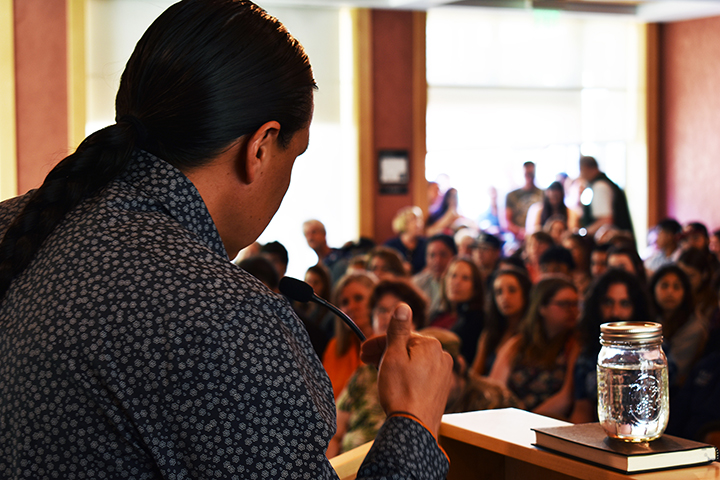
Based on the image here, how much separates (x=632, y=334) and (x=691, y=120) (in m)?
8.70

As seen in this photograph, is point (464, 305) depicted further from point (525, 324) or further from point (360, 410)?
point (360, 410)

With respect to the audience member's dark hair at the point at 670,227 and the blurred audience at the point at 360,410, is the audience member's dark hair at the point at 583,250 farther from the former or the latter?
the blurred audience at the point at 360,410

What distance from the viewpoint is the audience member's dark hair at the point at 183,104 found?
866mm

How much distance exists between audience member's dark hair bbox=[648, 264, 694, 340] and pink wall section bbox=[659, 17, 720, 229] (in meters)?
4.98

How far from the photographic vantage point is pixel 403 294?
353 centimetres

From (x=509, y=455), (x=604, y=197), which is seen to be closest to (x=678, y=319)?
(x=509, y=455)

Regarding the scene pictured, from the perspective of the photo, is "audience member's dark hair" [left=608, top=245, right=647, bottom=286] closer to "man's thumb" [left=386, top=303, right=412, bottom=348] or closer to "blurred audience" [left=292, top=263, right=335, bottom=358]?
"blurred audience" [left=292, top=263, right=335, bottom=358]

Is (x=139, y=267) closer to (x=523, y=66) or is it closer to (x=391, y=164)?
(x=391, y=164)

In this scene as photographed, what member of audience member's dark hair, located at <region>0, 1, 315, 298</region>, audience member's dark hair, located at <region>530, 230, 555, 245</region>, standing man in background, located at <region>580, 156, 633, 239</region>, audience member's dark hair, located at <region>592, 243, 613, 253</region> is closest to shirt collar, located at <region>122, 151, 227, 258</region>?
audience member's dark hair, located at <region>0, 1, 315, 298</region>

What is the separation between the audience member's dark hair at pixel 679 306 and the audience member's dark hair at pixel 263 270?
179 centimetres

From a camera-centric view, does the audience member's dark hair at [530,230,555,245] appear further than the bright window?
No

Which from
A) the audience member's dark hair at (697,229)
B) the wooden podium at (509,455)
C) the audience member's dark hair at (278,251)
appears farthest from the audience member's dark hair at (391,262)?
the wooden podium at (509,455)

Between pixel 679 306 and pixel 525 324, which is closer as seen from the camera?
pixel 525 324

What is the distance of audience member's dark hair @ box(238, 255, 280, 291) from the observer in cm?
376
